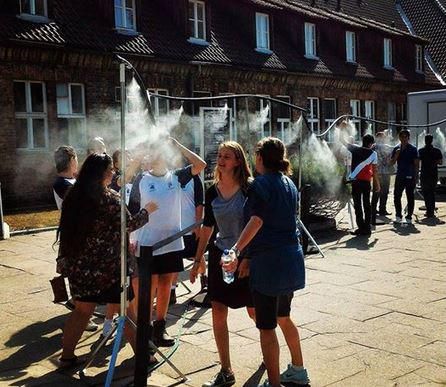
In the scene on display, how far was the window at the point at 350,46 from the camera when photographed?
30938 mm

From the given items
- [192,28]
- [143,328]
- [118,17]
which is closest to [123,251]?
[143,328]

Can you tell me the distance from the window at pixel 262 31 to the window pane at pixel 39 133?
34.7 ft

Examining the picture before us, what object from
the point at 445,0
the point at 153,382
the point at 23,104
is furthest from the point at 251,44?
the point at 153,382

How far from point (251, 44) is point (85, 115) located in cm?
896

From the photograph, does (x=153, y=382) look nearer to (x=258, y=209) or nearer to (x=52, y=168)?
(x=258, y=209)

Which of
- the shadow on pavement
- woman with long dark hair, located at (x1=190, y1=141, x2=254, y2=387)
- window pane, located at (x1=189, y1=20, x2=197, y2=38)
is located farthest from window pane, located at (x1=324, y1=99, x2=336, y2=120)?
woman with long dark hair, located at (x1=190, y1=141, x2=254, y2=387)

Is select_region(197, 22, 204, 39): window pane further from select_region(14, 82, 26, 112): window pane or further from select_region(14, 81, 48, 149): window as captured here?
select_region(14, 82, 26, 112): window pane

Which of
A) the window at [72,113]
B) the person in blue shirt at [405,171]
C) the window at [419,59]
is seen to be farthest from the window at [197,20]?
the window at [419,59]

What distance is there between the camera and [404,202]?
16.8 metres

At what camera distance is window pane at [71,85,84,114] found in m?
18.7

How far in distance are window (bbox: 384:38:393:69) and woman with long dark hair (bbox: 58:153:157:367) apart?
100ft

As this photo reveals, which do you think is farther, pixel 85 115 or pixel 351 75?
pixel 351 75

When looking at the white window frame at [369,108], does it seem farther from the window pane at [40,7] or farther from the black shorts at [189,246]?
the black shorts at [189,246]

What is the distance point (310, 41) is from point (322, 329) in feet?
79.5
